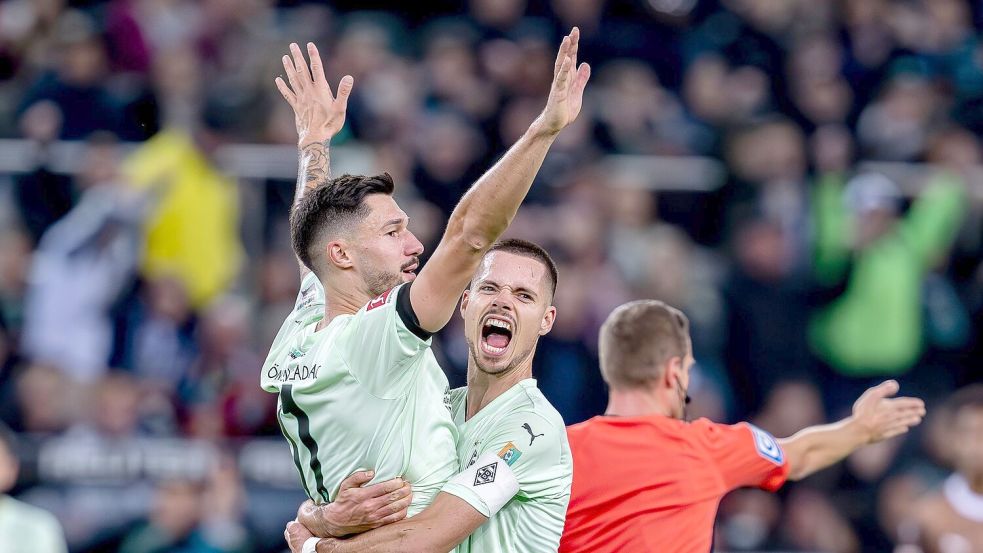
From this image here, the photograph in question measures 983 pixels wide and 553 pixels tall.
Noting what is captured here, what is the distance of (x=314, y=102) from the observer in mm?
6020

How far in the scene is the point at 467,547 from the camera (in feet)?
16.1

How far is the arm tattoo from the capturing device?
19.1ft

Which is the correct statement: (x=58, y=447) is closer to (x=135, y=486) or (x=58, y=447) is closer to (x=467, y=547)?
(x=135, y=486)

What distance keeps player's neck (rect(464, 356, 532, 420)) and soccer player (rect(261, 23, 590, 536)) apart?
0.20 meters

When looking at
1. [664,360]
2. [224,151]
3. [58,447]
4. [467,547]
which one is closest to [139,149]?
[224,151]

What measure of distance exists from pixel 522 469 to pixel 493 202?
3.39 feet

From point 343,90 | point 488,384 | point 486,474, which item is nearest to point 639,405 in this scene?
point 488,384

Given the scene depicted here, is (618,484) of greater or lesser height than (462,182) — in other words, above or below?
below

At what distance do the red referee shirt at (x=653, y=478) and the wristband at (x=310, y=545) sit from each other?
1074 millimetres

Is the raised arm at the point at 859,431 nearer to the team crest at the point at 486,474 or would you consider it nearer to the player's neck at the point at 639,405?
the player's neck at the point at 639,405

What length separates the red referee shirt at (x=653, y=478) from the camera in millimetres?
5523

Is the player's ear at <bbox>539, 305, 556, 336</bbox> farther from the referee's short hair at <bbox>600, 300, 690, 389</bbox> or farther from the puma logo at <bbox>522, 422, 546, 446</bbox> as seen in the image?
the referee's short hair at <bbox>600, 300, 690, 389</bbox>

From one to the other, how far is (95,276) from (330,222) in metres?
5.38

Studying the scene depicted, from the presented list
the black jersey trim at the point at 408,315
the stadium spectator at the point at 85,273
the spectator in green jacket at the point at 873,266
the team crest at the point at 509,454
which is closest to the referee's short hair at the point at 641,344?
the team crest at the point at 509,454
